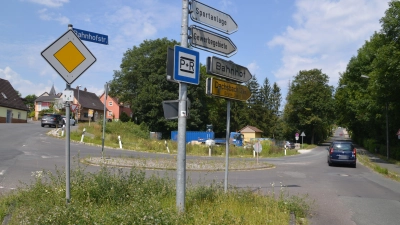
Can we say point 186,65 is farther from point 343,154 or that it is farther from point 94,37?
point 343,154

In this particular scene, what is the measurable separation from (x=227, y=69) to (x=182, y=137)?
221 centimetres

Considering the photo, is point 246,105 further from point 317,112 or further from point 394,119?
point 394,119

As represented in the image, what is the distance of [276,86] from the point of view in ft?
354

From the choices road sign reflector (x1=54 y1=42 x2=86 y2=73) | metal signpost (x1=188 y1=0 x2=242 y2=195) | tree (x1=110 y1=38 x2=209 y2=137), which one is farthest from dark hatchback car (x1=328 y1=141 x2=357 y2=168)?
tree (x1=110 y1=38 x2=209 y2=137)

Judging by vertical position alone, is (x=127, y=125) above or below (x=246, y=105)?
below

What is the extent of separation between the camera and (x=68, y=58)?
639 centimetres

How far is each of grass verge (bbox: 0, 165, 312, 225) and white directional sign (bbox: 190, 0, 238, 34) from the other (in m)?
3.23

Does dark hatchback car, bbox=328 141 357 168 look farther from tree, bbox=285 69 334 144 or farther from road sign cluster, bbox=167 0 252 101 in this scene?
tree, bbox=285 69 334 144

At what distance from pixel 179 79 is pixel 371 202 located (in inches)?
284

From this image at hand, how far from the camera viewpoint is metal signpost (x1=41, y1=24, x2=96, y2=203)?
6211mm

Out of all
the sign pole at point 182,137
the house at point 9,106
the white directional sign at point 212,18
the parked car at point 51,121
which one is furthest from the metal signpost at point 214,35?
the house at point 9,106

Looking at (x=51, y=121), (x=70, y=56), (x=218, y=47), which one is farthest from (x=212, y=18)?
(x=51, y=121)

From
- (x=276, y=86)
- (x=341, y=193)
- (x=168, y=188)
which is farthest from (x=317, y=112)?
(x=168, y=188)

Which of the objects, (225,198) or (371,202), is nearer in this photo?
(225,198)
